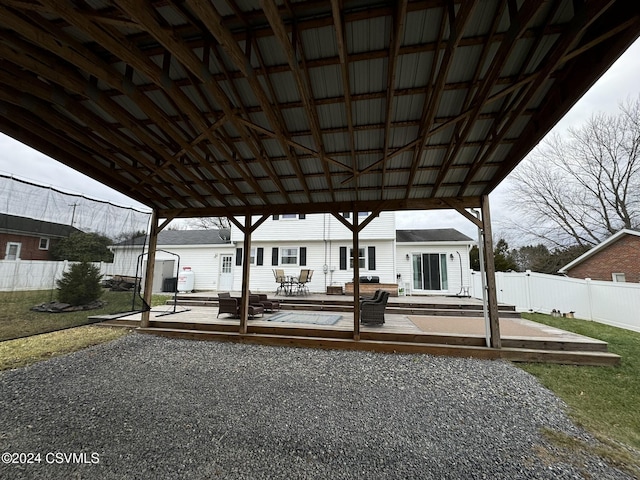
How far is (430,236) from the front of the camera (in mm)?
15375

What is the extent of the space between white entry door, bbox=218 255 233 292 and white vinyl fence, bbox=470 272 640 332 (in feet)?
42.7

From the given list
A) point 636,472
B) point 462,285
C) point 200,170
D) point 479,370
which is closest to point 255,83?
point 200,170

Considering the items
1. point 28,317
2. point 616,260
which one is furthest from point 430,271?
point 28,317

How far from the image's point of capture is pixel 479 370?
4480mm

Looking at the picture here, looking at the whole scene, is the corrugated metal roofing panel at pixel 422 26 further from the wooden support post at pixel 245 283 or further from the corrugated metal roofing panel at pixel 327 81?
the wooden support post at pixel 245 283

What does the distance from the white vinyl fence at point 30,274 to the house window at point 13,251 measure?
0.06 m

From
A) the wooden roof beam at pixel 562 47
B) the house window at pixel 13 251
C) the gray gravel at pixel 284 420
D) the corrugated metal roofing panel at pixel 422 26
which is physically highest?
the corrugated metal roofing panel at pixel 422 26

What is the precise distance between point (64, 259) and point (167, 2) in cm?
451

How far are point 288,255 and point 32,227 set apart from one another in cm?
1032

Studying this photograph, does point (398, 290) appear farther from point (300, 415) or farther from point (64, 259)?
point (64, 259)

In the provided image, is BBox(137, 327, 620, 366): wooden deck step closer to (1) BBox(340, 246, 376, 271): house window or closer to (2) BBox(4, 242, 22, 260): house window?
(2) BBox(4, 242, 22, 260): house window

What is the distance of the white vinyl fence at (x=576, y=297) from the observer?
776cm

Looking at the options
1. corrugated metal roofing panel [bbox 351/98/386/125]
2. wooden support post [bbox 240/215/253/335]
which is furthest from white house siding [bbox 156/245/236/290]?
corrugated metal roofing panel [bbox 351/98/386/125]

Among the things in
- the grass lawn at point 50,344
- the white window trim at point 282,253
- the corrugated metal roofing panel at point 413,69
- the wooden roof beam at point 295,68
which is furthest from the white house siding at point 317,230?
the corrugated metal roofing panel at point 413,69
